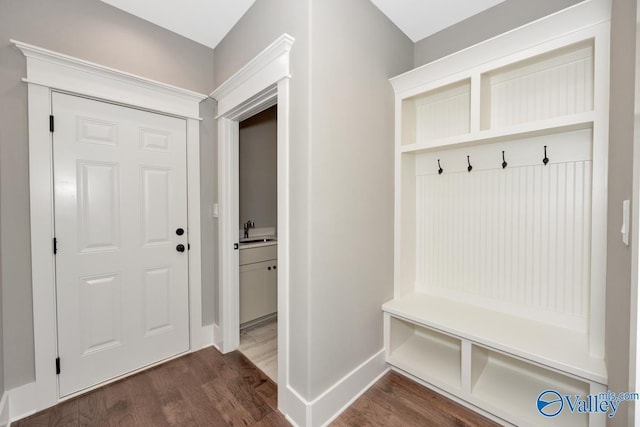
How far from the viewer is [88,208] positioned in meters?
1.82

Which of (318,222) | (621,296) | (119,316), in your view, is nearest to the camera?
(621,296)

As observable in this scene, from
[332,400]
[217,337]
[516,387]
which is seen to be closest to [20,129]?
[217,337]

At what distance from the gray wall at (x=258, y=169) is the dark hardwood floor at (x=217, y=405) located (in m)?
1.69

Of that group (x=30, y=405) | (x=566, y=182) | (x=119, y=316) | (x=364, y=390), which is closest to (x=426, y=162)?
(x=566, y=182)

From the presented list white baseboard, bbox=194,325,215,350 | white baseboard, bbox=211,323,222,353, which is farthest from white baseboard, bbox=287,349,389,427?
white baseboard, bbox=194,325,215,350

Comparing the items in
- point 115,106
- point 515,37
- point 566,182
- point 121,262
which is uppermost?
point 515,37

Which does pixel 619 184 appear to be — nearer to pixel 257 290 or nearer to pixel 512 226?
pixel 512 226

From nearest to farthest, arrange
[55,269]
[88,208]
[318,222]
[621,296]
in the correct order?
[621,296] → [318,222] → [55,269] → [88,208]

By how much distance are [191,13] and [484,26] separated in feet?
7.11

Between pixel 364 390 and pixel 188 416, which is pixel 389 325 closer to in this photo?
pixel 364 390

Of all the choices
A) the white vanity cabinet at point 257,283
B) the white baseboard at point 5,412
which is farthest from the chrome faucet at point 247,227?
the white baseboard at point 5,412

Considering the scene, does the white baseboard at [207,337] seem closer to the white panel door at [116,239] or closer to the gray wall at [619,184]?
the white panel door at [116,239]

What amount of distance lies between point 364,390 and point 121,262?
2.00 metres

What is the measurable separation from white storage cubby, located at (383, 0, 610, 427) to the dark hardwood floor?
160 millimetres
